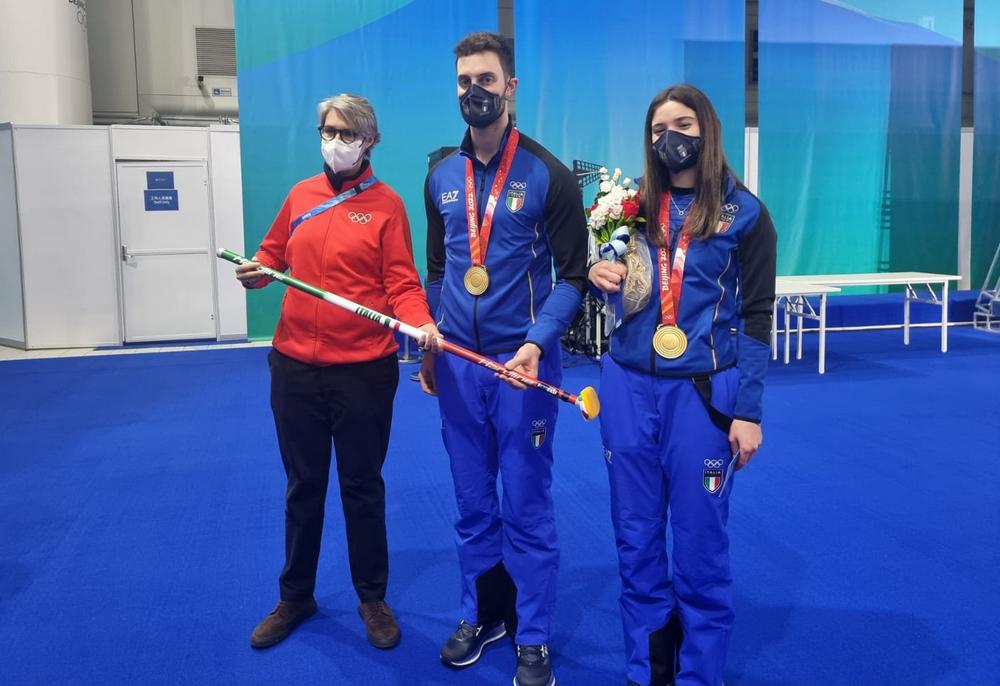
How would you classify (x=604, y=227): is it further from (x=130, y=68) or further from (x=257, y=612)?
(x=130, y=68)

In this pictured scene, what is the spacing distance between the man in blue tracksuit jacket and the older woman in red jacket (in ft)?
0.57

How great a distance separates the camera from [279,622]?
2619 mm

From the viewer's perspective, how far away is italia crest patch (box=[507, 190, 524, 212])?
7.43 ft

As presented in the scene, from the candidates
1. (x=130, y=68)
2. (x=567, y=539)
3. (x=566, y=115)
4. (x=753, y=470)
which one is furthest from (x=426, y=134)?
(x=567, y=539)

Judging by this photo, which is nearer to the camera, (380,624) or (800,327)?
(380,624)

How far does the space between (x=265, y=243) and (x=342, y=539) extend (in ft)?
4.54

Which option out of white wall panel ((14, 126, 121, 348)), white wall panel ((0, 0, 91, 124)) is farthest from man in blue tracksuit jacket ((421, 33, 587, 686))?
white wall panel ((0, 0, 91, 124))

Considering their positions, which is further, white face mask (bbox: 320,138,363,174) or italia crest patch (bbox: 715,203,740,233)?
white face mask (bbox: 320,138,363,174)

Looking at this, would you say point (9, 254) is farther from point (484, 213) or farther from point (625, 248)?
point (625, 248)

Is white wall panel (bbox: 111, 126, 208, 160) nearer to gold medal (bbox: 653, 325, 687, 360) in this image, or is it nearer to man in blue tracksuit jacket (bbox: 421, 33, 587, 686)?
man in blue tracksuit jacket (bbox: 421, 33, 587, 686)

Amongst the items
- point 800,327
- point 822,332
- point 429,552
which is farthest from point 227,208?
point 429,552

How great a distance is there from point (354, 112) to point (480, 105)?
387mm

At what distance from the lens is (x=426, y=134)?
862 centimetres

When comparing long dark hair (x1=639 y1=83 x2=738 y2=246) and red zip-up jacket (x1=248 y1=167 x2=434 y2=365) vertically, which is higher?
long dark hair (x1=639 y1=83 x2=738 y2=246)
